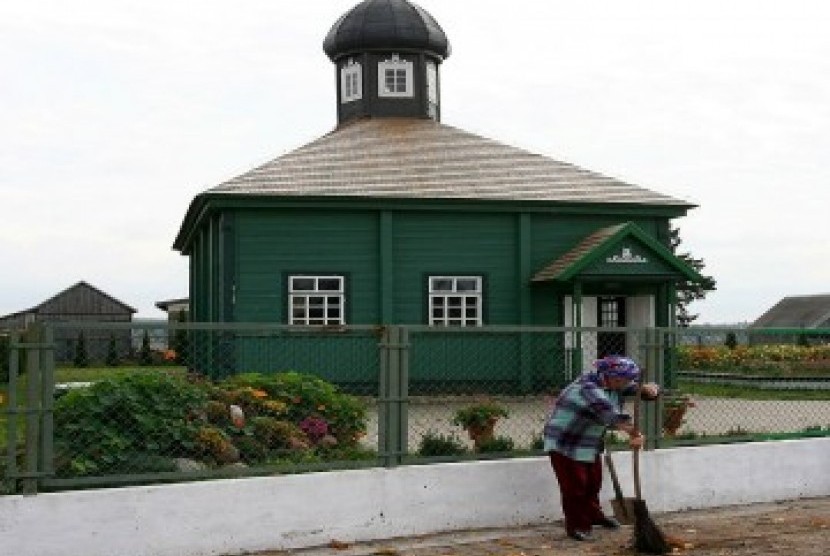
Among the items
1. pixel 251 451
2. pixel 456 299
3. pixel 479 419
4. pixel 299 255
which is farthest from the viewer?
pixel 456 299

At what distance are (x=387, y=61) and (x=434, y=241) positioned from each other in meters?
7.42

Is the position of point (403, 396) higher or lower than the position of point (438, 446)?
higher

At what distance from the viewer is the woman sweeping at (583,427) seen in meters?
9.48

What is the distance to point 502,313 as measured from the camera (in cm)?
2423

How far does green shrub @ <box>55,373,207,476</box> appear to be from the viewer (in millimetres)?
Answer: 8906

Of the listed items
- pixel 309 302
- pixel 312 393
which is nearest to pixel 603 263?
pixel 309 302

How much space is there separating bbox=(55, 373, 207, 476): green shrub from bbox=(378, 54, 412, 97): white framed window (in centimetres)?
2035

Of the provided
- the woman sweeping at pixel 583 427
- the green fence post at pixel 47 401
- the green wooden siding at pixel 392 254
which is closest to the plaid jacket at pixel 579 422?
the woman sweeping at pixel 583 427

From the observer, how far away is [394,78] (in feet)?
96.6

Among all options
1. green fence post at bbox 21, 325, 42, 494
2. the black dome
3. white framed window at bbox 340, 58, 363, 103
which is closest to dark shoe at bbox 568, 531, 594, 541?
green fence post at bbox 21, 325, 42, 494

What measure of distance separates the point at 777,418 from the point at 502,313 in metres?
11.8

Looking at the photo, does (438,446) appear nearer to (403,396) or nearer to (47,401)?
(403,396)

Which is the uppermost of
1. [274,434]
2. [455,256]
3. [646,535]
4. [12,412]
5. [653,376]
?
[455,256]

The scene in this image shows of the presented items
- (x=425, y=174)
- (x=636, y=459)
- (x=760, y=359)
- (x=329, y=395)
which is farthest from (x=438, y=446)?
(x=425, y=174)
